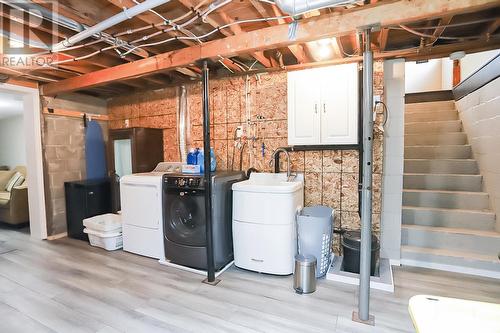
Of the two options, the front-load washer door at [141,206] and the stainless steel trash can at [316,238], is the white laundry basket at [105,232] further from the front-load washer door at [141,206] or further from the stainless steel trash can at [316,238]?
the stainless steel trash can at [316,238]

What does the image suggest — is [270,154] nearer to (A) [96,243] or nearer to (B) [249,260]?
(B) [249,260]

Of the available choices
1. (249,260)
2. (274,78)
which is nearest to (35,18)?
(274,78)

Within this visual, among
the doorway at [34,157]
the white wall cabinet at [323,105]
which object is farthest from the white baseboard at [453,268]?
the doorway at [34,157]

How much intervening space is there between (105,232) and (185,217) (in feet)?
4.01

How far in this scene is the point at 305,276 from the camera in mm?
2209

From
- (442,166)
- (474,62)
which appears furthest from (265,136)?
(474,62)

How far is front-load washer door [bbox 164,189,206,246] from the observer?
8.59 feet

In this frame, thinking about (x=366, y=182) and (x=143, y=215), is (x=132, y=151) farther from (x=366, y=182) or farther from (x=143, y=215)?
(x=366, y=182)

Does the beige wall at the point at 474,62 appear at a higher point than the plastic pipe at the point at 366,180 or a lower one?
higher

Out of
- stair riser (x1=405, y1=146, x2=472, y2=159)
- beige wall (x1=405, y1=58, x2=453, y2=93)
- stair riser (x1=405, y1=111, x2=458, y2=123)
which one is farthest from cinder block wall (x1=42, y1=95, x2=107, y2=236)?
beige wall (x1=405, y1=58, x2=453, y2=93)

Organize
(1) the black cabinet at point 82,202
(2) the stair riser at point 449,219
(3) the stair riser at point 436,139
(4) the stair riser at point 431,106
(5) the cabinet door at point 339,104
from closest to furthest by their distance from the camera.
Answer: (5) the cabinet door at point 339,104
(2) the stair riser at point 449,219
(1) the black cabinet at point 82,202
(3) the stair riser at point 436,139
(4) the stair riser at point 431,106

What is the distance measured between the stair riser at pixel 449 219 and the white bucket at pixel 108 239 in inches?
141

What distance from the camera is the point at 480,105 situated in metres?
3.20

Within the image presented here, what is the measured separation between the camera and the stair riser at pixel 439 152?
3.59 m
